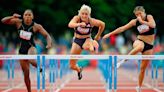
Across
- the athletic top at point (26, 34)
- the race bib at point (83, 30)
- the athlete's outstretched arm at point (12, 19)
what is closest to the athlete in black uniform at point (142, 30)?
the race bib at point (83, 30)

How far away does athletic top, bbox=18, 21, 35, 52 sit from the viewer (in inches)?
516

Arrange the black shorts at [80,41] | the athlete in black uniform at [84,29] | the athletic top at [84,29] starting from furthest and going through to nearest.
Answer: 1. the black shorts at [80,41]
2. the athletic top at [84,29]
3. the athlete in black uniform at [84,29]

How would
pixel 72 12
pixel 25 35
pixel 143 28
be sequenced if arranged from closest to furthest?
1. pixel 25 35
2. pixel 143 28
3. pixel 72 12

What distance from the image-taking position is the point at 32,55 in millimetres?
12617

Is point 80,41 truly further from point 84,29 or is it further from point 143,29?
point 143,29

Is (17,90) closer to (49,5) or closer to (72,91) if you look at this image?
(72,91)

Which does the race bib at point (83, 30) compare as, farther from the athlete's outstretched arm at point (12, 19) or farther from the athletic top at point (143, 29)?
the athlete's outstretched arm at point (12, 19)

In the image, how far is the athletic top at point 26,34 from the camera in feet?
43.0

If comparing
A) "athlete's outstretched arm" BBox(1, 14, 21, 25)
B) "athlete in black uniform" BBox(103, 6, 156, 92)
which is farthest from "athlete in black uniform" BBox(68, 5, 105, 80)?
"athlete's outstretched arm" BBox(1, 14, 21, 25)

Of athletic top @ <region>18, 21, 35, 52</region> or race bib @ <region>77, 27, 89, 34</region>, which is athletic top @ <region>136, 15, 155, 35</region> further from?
athletic top @ <region>18, 21, 35, 52</region>

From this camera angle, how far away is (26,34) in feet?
43.2

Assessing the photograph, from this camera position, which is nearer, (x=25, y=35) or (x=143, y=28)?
(x=25, y=35)

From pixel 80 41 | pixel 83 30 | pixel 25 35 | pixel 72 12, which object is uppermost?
pixel 72 12

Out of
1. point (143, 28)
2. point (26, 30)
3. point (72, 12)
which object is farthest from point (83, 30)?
point (72, 12)
